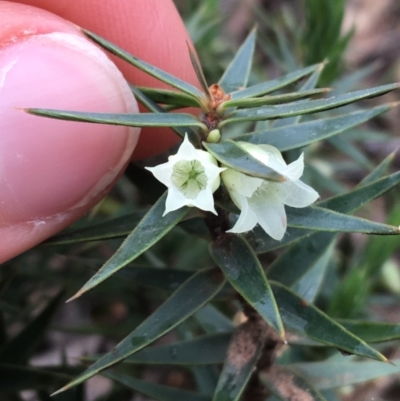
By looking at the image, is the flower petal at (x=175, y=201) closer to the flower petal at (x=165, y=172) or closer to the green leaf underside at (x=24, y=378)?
the flower petal at (x=165, y=172)

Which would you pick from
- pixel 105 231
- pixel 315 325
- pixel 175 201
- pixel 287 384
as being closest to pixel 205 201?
pixel 175 201

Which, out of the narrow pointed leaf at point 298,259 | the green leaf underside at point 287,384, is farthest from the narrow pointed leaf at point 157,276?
the green leaf underside at point 287,384

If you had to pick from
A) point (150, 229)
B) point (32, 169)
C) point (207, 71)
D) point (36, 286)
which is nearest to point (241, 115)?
point (150, 229)

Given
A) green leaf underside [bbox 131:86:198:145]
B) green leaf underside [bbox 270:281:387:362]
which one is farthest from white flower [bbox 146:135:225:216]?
green leaf underside [bbox 270:281:387:362]

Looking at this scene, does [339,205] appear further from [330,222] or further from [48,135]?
→ [48,135]

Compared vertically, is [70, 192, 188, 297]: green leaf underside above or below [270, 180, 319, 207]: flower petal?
above

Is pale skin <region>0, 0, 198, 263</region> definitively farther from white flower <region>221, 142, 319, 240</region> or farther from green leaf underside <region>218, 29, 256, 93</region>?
white flower <region>221, 142, 319, 240</region>

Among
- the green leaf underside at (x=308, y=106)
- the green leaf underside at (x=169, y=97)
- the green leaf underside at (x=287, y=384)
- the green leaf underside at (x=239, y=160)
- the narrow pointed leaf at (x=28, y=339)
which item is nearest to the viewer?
the green leaf underside at (x=239, y=160)
